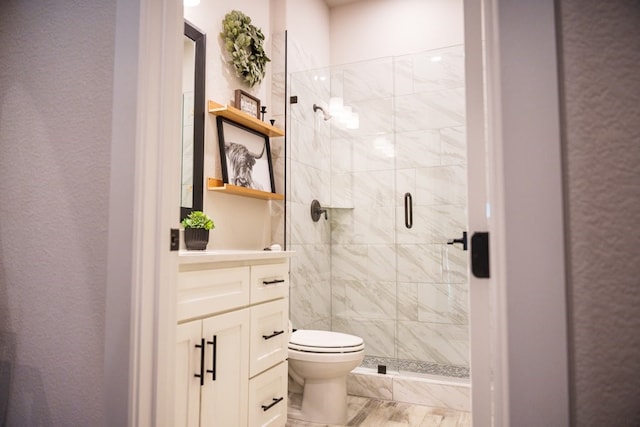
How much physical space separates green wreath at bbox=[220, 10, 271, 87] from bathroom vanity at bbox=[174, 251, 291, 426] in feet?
4.20

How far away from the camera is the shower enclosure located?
3150 millimetres

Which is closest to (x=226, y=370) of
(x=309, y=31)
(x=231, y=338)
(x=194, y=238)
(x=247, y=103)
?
(x=231, y=338)

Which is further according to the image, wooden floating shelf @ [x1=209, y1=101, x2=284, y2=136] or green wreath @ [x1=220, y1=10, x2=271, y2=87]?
green wreath @ [x1=220, y1=10, x2=271, y2=87]

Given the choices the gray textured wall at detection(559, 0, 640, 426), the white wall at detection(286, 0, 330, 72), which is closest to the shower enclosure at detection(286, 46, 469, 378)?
the white wall at detection(286, 0, 330, 72)

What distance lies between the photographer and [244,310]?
5.78 ft

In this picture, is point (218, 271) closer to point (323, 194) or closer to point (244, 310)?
point (244, 310)

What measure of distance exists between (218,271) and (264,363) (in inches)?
20.9

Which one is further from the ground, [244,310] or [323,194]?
[323,194]

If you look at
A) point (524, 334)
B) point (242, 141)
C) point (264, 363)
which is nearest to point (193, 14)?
point (242, 141)

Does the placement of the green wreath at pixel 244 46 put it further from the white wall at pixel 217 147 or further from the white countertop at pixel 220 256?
the white countertop at pixel 220 256

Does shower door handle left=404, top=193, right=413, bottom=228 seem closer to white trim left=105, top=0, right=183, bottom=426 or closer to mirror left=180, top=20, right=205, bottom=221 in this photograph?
mirror left=180, top=20, right=205, bottom=221

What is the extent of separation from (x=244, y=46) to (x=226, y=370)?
6.37ft

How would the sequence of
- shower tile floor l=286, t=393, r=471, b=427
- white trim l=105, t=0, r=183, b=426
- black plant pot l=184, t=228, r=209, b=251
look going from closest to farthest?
white trim l=105, t=0, r=183, b=426 → black plant pot l=184, t=228, r=209, b=251 → shower tile floor l=286, t=393, r=471, b=427

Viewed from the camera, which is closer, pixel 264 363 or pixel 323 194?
pixel 264 363
